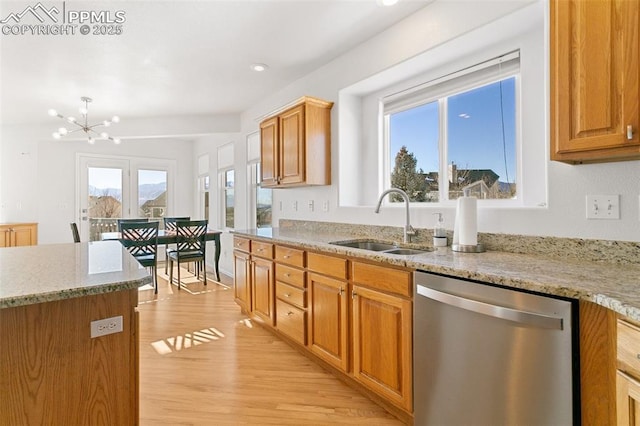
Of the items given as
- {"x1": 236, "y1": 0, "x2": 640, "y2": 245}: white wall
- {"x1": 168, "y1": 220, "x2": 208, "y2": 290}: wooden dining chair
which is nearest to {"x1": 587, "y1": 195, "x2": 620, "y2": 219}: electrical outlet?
{"x1": 236, "y1": 0, "x2": 640, "y2": 245}: white wall

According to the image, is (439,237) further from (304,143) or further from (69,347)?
(69,347)

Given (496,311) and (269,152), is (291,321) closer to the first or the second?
(496,311)

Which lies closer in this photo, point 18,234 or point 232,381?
point 232,381

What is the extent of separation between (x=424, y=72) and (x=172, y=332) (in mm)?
3260

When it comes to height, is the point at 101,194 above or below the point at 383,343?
above

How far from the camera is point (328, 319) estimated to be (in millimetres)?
2262

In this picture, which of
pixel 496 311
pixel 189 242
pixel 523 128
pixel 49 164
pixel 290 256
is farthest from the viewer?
pixel 49 164

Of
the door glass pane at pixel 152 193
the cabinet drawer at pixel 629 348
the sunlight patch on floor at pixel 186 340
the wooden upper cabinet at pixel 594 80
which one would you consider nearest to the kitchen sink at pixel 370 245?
the wooden upper cabinet at pixel 594 80

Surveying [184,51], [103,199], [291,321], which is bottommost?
[291,321]

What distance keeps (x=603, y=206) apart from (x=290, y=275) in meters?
2.00

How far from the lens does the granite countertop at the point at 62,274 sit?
1.08 m

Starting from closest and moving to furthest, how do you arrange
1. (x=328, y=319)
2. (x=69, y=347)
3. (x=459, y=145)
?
(x=69, y=347), (x=328, y=319), (x=459, y=145)

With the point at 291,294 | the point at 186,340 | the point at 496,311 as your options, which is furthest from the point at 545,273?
the point at 186,340

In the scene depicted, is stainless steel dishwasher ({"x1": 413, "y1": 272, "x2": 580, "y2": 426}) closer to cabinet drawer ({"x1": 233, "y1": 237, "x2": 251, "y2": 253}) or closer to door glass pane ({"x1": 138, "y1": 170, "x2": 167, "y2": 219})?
cabinet drawer ({"x1": 233, "y1": 237, "x2": 251, "y2": 253})
